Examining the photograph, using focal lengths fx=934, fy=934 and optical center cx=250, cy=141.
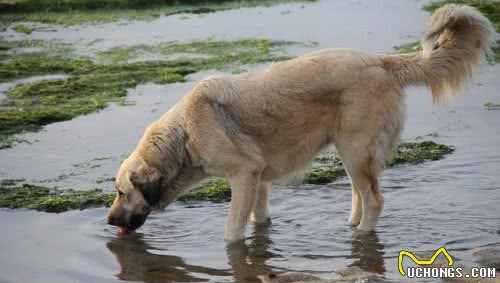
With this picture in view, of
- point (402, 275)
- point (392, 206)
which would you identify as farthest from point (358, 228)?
point (402, 275)

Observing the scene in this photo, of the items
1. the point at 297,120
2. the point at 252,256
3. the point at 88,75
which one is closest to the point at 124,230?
the point at 252,256

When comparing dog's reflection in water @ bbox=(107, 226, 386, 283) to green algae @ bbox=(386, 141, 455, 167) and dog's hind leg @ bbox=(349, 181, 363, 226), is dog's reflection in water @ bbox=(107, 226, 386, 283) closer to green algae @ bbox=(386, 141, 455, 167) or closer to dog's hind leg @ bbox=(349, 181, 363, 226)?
dog's hind leg @ bbox=(349, 181, 363, 226)

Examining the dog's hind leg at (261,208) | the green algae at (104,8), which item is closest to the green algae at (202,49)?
the green algae at (104,8)

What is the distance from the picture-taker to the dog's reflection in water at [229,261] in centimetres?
817

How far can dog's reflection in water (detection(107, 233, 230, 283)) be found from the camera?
8188 millimetres

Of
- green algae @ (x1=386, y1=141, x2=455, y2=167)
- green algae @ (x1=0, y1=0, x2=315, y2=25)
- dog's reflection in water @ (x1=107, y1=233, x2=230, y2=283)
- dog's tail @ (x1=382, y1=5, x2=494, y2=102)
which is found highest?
dog's tail @ (x1=382, y1=5, x2=494, y2=102)

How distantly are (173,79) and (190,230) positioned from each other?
6.65m

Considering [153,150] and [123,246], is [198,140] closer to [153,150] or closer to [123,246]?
[153,150]

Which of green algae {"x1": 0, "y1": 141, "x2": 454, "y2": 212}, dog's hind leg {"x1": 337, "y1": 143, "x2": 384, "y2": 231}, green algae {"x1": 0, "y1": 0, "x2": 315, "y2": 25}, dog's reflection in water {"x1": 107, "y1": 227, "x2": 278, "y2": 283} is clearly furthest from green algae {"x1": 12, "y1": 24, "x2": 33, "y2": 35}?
dog's hind leg {"x1": 337, "y1": 143, "x2": 384, "y2": 231}

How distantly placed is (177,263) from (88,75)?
8.37 m

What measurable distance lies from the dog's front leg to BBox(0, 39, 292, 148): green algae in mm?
4764

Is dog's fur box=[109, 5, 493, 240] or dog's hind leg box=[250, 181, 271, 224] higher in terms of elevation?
dog's fur box=[109, 5, 493, 240]

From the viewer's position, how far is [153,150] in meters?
8.84

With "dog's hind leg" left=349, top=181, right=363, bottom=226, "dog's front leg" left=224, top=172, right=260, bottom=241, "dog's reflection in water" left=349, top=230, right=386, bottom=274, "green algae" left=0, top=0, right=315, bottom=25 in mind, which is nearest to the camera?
"dog's reflection in water" left=349, top=230, right=386, bottom=274
